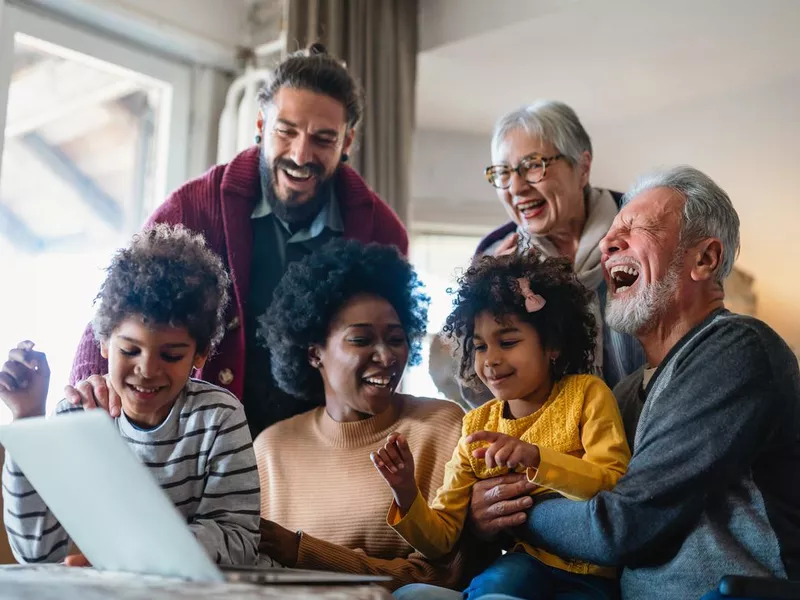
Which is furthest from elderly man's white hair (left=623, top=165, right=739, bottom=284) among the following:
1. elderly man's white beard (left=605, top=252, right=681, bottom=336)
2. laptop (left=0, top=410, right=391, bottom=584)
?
laptop (left=0, top=410, right=391, bottom=584)

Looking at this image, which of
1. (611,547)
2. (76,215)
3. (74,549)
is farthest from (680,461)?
(76,215)

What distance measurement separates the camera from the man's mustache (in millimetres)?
2146

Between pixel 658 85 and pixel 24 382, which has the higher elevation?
pixel 658 85

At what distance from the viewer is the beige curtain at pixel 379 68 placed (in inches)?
131

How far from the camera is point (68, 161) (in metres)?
3.11

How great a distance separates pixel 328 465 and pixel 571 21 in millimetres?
2235

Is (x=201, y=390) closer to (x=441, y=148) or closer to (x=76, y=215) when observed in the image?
(x=76, y=215)

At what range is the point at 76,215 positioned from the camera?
10.3ft

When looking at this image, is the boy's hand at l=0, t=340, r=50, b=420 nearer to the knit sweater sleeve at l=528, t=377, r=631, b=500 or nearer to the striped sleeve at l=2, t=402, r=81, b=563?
the striped sleeve at l=2, t=402, r=81, b=563

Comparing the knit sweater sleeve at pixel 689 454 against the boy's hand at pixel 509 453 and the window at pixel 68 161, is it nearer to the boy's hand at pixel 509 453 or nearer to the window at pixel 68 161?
the boy's hand at pixel 509 453

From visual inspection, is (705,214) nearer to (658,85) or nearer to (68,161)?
(68,161)

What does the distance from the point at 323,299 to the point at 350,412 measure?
0.24 m

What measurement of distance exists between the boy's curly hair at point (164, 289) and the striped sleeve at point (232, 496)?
0.18 m

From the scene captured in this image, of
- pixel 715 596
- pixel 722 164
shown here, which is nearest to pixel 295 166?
pixel 715 596
